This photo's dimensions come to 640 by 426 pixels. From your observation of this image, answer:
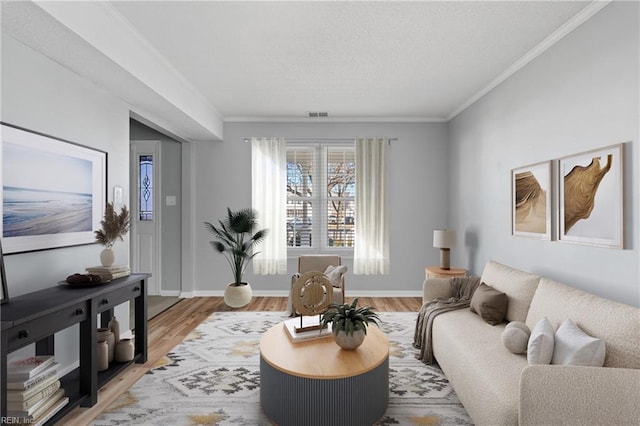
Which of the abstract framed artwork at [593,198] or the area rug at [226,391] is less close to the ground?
the abstract framed artwork at [593,198]

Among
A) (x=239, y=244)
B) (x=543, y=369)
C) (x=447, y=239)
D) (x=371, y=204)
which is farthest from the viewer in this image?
(x=371, y=204)

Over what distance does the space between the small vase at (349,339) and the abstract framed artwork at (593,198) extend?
5.83ft

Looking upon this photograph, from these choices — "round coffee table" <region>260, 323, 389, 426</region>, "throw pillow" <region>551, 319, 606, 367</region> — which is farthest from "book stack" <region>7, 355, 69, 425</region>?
"throw pillow" <region>551, 319, 606, 367</region>

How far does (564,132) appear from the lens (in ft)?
8.95

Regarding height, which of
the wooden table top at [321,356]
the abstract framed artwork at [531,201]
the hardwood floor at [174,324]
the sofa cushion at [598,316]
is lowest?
the hardwood floor at [174,324]

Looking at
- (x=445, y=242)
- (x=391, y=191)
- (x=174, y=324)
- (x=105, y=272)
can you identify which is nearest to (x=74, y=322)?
(x=105, y=272)

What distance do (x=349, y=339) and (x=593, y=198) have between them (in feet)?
6.54

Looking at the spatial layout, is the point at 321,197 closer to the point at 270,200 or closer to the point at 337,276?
the point at 270,200

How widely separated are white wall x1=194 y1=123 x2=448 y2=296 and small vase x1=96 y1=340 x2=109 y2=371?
2.63 m

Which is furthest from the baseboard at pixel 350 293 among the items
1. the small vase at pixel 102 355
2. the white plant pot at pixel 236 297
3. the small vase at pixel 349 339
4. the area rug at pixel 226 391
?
the small vase at pixel 349 339

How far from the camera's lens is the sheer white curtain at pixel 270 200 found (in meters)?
5.26

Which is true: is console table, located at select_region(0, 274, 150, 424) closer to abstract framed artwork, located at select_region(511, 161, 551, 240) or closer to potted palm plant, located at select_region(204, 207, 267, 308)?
potted palm plant, located at select_region(204, 207, 267, 308)

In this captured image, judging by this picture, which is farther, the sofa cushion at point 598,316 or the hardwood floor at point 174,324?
the hardwood floor at point 174,324

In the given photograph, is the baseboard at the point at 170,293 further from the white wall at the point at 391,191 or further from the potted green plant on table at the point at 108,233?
the potted green plant on table at the point at 108,233
